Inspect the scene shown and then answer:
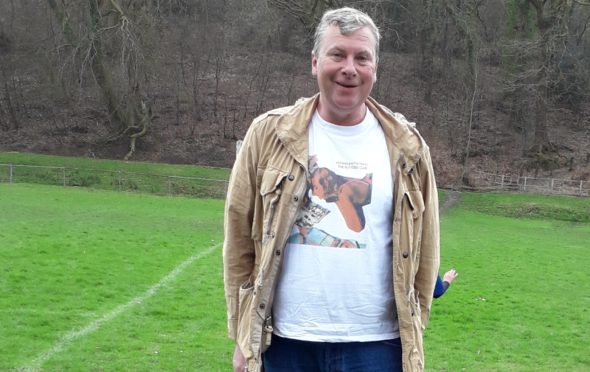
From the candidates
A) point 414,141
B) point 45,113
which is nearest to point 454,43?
point 45,113

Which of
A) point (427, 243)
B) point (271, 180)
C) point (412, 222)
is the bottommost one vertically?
point (427, 243)

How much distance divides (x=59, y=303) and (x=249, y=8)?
119 feet

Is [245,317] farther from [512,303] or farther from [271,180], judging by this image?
[512,303]

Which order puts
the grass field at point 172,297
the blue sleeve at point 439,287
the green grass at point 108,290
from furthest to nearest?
the grass field at point 172,297 → the green grass at point 108,290 → the blue sleeve at point 439,287

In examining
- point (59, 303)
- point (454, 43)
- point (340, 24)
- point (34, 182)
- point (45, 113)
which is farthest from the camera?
point (454, 43)

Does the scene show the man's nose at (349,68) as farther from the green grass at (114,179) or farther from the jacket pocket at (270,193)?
the green grass at (114,179)

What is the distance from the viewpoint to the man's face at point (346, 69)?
2.89m

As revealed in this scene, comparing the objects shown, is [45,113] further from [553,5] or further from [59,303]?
[59,303]

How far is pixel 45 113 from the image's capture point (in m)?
39.6

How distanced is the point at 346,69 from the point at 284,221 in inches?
25.2

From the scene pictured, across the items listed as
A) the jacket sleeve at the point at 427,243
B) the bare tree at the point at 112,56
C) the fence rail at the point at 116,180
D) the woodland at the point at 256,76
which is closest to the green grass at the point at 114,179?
the fence rail at the point at 116,180

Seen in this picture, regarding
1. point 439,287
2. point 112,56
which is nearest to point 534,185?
point 112,56

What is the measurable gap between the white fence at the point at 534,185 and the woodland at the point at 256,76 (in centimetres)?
123

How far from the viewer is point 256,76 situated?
146 ft
